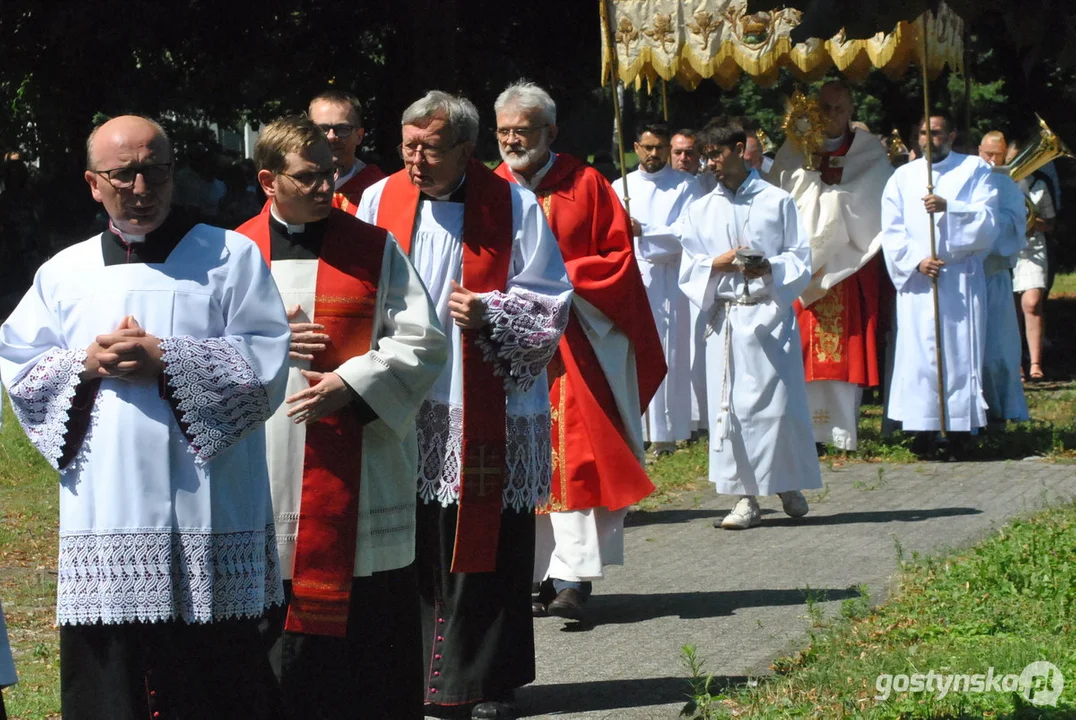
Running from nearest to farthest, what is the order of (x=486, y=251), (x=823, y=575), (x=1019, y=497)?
1. (x=486, y=251)
2. (x=823, y=575)
3. (x=1019, y=497)

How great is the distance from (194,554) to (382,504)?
999 millimetres

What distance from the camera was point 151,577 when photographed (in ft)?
14.1

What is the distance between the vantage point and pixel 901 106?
20.7 meters

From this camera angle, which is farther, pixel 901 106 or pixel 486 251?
pixel 901 106

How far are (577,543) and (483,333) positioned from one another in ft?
5.02

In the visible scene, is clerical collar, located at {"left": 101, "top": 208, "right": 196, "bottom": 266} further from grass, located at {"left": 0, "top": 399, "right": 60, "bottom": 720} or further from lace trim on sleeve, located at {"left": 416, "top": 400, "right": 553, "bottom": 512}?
grass, located at {"left": 0, "top": 399, "right": 60, "bottom": 720}

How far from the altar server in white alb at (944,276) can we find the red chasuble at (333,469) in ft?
23.9

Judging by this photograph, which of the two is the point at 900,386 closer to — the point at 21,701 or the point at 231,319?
the point at 21,701

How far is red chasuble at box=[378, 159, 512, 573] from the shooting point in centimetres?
586

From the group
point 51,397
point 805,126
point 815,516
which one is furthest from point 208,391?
point 805,126

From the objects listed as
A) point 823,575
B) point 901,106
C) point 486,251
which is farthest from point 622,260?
point 901,106

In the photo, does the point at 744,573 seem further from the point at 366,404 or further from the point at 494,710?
the point at 366,404

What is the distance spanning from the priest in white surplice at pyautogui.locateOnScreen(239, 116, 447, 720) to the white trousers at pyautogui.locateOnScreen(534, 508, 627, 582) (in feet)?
5.93

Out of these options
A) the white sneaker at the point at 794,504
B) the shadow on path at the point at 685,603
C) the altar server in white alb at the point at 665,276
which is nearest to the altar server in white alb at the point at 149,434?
the shadow on path at the point at 685,603
